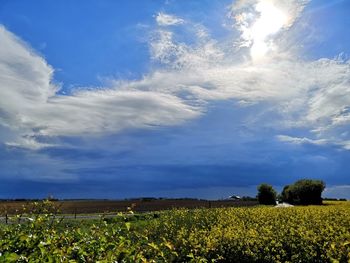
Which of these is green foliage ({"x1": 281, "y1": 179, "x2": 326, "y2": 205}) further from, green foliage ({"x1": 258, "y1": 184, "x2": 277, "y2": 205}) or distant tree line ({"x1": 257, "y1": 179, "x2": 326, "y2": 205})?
green foliage ({"x1": 258, "y1": 184, "x2": 277, "y2": 205})

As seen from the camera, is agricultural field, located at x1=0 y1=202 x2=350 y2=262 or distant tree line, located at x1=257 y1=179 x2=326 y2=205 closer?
agricultural field, located at x1=0 y1=202 x2=350 y2=262

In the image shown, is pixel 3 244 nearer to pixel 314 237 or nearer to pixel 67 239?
pixel 67 239

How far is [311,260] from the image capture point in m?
9.59

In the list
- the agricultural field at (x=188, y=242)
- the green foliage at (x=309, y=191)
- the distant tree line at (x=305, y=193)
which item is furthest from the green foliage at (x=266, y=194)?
the agricultural field at (x=188, y=242)

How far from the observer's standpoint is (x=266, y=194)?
55.3m

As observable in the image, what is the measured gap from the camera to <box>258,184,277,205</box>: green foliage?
5506 cm

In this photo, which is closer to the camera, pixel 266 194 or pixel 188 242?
pixel 188 242

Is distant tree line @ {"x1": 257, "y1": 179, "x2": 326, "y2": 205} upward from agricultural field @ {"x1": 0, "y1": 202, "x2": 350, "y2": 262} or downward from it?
upward

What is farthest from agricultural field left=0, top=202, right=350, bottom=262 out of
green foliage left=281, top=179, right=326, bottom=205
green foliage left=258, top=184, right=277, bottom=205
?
green foliage left=281, top=179, right=326, bottom=205

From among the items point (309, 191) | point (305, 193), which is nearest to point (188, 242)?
point (309, 191)

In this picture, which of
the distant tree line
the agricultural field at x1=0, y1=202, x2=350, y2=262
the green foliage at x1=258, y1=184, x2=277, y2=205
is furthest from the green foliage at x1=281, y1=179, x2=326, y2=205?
the agricultural field at x1=0, y1=202, x2=350, y2=262

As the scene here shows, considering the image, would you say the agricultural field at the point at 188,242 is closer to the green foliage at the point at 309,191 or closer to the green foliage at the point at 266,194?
the green foliage at the point at 266,194

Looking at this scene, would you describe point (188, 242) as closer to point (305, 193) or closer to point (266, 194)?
point (266, 194)

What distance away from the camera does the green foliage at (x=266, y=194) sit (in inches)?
2168
